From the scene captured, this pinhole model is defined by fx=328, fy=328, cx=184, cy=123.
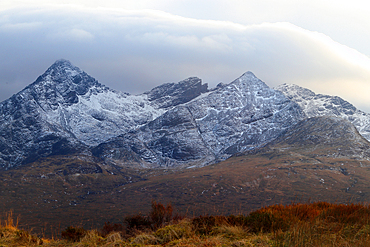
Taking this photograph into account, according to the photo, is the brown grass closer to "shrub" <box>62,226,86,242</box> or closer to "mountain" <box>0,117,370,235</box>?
"shrub" <box>62,226,86,242</box>

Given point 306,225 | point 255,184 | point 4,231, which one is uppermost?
point 306,225

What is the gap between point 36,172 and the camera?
566ft

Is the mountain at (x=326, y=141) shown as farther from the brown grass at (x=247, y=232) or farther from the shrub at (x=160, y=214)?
the brown grass at (x=247, y=232)

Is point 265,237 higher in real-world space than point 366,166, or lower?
higher

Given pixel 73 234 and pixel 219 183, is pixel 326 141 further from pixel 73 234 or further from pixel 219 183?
pixel 73 234

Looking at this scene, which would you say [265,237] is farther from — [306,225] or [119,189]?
[119,189]

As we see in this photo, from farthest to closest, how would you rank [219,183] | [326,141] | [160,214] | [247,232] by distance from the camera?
[326,141] < [219,183] < [160,214] < [247,232]

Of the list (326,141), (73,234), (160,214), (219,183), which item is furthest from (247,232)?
(326,141)

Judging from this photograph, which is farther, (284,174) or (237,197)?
(284,174)

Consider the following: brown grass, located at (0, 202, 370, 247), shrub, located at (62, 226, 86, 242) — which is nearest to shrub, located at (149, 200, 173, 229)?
brown grass, located at (0, 202, 370, 247)

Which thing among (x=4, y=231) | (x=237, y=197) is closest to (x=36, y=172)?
(x=237, y=197)

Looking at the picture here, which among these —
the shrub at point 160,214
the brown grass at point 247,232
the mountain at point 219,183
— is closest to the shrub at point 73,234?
the brown grass at point 247,232

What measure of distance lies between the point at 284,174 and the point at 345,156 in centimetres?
3445

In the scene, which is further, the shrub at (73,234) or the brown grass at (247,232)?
the shrub at (73,234)
